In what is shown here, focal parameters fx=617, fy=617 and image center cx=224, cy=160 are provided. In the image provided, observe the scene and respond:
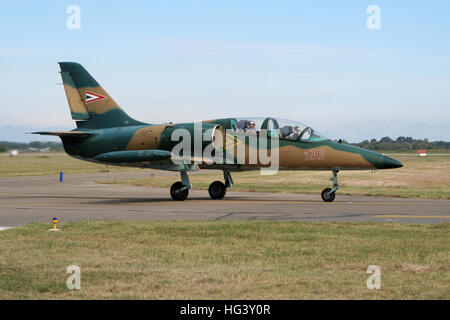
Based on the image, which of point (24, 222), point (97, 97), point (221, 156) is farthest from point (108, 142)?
point (24, 222)

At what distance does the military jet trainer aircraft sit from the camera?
2295 centimetres

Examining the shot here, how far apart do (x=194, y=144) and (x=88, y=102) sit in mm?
5399

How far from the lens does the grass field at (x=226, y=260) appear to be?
27.6ft

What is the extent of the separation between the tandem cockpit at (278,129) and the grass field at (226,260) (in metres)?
8.22

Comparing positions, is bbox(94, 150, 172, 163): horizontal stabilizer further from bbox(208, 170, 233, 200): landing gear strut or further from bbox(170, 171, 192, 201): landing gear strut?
bbox(208, 170, 233, 200): landing gear strut

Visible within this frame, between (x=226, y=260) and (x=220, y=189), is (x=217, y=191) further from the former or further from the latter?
(x=226, y=260)

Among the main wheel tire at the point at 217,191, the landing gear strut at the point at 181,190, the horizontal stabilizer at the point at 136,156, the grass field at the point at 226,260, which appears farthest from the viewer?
the main wheel tire at the point at 217,191

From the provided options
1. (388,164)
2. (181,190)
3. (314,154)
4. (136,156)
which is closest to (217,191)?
(181,190)

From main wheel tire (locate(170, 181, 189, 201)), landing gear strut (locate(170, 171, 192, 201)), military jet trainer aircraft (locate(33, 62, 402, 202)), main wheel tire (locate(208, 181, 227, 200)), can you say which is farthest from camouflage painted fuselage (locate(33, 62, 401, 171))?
main wheel tire (locate(208, 181, 227, 200))

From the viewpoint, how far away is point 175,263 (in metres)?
10.4

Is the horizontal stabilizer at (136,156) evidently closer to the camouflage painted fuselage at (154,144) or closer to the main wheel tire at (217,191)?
the camouflage painted fuselage at (154,144)

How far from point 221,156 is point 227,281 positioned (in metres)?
15.4

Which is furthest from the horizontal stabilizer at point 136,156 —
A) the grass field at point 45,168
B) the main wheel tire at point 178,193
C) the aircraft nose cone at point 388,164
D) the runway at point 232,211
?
the grass field at point 45,168

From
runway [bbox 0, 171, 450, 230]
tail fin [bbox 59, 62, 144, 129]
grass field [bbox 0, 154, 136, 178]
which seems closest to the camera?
runway [bbox 0, 171, 450, 230]
